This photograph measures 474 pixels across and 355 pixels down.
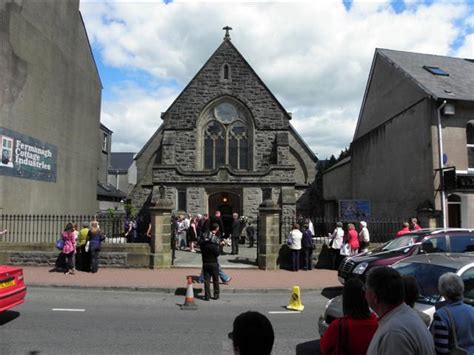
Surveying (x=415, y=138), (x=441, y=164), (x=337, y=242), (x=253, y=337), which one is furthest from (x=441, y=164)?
(x=253, y=337)

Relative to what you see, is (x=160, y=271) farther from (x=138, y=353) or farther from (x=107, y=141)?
(x=107, y=141)

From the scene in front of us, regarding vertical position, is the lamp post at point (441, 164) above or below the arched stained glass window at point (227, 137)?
below

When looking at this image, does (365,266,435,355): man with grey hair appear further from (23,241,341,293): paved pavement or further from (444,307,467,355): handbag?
(23,241,341,293): paved pavement

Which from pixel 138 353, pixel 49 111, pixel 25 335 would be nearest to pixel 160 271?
pixel 25 335

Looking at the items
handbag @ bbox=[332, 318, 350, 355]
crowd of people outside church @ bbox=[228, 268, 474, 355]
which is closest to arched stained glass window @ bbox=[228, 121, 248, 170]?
crowd of people outside church @ bbox=[228, 268, 474, 355]

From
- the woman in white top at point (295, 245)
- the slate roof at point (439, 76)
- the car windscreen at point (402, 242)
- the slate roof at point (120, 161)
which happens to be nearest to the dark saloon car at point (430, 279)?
the car windscreen at point (402, 242)

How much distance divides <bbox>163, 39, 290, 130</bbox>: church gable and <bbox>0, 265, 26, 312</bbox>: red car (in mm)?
21564

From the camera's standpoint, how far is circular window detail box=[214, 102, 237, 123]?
29.0m

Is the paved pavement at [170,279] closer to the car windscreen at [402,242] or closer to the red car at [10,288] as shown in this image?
the car windscreen at [402,242]

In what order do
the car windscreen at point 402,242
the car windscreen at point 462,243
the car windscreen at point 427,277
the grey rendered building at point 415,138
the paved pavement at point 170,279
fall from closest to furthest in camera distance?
the car windscreen at point 427,277
the car windscreen at point 462,243
the car windscreen at point 402,242
the paved pavement at point 170,279
the grey rendered building at point 415,138

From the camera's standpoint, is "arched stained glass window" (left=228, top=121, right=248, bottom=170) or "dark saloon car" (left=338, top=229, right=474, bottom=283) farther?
"arched stained glass window" (left=228, top=121, right=248, bottom=170)

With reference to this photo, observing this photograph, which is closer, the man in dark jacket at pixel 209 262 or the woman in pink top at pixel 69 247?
the man in dark jacket at pixel 209 262

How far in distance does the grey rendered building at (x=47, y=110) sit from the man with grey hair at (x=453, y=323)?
1673 cm

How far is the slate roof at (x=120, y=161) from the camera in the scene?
151 ft
